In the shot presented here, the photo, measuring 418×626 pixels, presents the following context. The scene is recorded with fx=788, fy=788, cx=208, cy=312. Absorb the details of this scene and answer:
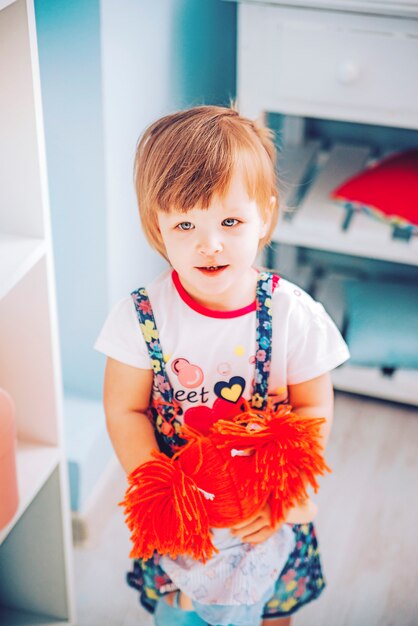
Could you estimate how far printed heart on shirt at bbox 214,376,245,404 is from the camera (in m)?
0.86

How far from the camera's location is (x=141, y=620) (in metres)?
1.24

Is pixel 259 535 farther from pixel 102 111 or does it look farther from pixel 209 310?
pixel 102 111

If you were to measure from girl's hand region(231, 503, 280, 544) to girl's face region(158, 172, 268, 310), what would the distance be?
257mm

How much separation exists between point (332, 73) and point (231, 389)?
0.63 meters

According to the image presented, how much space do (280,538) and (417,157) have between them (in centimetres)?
85

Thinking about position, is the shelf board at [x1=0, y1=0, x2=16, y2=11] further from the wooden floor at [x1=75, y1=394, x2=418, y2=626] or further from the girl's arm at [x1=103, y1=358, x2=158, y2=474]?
the wooden floor at [x1=75, y1=394, x2=418, y2=626]

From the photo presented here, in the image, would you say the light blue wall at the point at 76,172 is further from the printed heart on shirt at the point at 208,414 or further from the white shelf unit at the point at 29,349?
the printed heart on shirt at the point at 208,414

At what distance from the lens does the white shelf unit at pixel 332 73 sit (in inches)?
47.3

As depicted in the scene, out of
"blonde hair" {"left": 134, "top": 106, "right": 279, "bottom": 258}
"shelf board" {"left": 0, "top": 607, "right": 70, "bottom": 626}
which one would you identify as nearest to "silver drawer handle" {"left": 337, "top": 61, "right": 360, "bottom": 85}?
"blonde hair" {"left": 134, "top": 106, "right": 279, "bottom": 258}

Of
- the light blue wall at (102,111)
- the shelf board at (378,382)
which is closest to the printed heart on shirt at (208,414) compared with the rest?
the light blue wall at (102,111)

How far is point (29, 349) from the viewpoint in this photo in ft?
3.13

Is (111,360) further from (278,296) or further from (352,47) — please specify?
(352,47)

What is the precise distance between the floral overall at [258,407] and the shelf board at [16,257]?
0.12 m

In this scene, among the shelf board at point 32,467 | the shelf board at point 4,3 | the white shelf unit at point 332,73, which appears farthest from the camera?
the white shelf unit at point 332,73
